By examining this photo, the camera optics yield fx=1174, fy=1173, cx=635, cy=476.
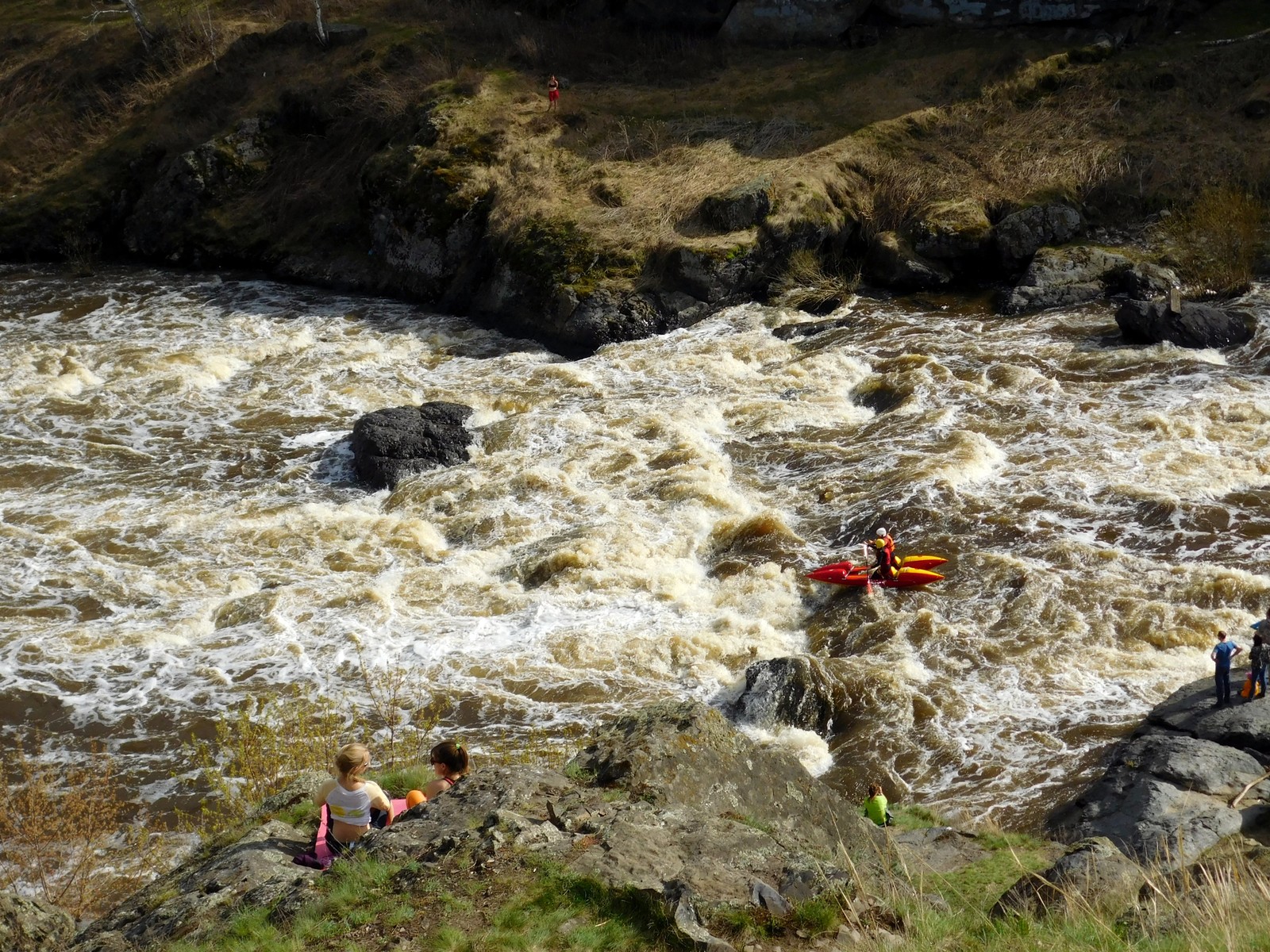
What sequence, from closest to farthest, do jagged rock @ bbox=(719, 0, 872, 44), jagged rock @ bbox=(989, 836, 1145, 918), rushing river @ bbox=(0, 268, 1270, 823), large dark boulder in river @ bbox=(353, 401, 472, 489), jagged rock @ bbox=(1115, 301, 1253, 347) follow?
jagged rock @ bbox=(989, 836, 1145, 918)
rushing river @ bbox=(0, 268, 1270, 823)
large dark boulder in river @ bbox=(353, 401, 472, 489)
jagged rock @ bbox=(1115, 301, 1253, 347)
jagged rock @ bbox=(719, 0, 872, 44)

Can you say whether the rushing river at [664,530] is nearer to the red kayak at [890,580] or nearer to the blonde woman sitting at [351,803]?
the red kayak at [890,580]

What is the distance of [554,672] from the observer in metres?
12.2

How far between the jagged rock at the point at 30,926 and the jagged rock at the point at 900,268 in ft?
61.0

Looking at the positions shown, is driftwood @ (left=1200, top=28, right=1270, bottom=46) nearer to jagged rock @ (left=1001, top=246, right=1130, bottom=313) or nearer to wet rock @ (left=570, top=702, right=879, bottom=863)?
jagged rock @ (left=1001, top=246, right=1130, bottom=313)

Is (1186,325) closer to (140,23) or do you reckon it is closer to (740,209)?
(740,209)

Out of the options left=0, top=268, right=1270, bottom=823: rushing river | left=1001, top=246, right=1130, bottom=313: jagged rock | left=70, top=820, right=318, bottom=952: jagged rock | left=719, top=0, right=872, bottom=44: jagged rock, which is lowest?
left=0, top=268, right=1270, bottom=823: rushing river

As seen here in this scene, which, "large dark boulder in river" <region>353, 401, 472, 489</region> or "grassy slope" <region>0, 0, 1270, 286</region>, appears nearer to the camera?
"large dark boulder in river" <region>353, 401, 472, 489</region>

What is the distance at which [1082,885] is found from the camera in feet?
20.0

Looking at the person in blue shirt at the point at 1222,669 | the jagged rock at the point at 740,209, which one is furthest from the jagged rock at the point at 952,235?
the person in blue shirt at the point at 1222,669

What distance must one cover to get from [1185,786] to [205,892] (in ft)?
22.8

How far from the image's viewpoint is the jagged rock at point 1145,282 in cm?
2033

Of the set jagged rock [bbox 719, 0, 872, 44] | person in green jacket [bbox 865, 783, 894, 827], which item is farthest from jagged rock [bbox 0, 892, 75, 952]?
jagged rock [bbox 719, 0, 872, 44]

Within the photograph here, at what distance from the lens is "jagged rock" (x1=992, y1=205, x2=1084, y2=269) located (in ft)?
72.9

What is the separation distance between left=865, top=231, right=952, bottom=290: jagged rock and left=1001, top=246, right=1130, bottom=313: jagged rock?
61.6 inches
